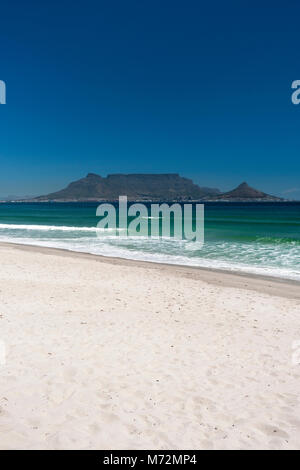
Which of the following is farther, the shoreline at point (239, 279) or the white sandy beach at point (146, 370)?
the shoreline at point (239, 279)

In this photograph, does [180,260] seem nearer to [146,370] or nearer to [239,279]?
[239,279]

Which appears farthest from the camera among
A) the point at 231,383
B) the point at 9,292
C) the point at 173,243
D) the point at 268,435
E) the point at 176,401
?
the point at 173,243

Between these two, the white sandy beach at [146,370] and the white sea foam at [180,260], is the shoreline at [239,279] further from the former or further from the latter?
the white sandy beach at [146,370]

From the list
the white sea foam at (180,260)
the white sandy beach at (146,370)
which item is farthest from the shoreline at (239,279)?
the white sandy beach at (146,370)

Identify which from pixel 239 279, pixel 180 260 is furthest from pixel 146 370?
pixel 180 260

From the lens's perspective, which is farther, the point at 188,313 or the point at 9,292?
the point at 9,292

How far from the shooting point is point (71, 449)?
3488 millimetres

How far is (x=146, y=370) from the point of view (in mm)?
5238

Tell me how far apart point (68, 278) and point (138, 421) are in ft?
28.2

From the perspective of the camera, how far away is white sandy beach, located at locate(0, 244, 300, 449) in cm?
378

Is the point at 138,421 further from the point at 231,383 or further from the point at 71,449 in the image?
the point at 231,383

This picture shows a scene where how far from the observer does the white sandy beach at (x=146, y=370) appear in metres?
3.78

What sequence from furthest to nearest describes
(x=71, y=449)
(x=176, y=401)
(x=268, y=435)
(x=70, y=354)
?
(x=70, y=354) → (x=176, y=401) → (x=268, y=435) → (x=71, y=449)
